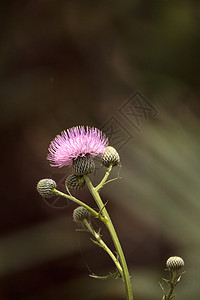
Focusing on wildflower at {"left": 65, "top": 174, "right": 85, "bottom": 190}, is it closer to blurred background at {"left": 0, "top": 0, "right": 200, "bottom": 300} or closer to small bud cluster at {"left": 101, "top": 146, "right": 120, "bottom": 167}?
small bud cluster at {"left": 101, "top": 146, "right": 120, "bottom": 167}

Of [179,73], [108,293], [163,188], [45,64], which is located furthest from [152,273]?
[45,64]

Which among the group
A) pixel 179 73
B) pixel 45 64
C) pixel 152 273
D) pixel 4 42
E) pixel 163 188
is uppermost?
pixel 4 42

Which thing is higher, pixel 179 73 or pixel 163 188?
pixel 179 73

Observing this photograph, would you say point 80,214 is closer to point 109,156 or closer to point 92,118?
point 109,156

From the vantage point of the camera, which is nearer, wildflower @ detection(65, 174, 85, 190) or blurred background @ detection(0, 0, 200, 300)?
wildflower @ detection(65, 174, 85, 190)

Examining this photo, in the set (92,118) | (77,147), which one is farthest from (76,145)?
(92,118)

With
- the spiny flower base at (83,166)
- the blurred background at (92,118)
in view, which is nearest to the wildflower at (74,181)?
the spiny flower base at (83,166)

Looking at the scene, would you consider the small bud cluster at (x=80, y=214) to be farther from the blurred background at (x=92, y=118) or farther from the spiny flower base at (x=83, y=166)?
the blurred background at (x=92, y=118)

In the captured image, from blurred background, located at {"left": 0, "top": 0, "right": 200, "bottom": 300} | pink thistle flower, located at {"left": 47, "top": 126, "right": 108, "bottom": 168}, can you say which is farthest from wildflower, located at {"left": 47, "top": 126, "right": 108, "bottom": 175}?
blurred background, located at {"left": 0, "top": 0, "right": 200, "bottom": 300}

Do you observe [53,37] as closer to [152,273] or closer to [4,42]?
[4,42]
